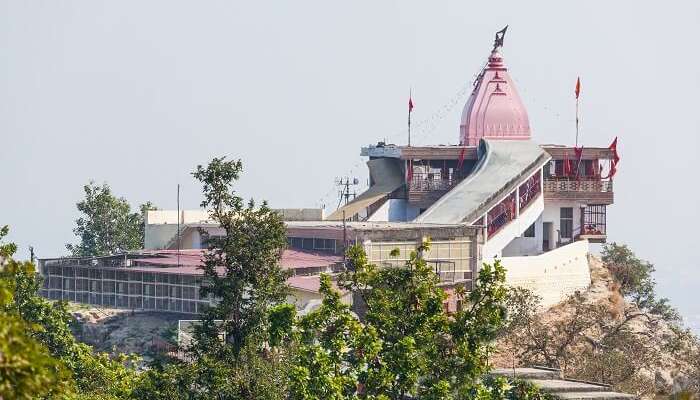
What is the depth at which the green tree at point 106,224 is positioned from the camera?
117 metres

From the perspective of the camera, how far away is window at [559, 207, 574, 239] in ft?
335

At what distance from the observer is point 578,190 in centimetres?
10056

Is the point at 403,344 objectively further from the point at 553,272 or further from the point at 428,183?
the point at 428,183

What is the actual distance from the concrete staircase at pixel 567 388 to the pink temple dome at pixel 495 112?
1844 inches

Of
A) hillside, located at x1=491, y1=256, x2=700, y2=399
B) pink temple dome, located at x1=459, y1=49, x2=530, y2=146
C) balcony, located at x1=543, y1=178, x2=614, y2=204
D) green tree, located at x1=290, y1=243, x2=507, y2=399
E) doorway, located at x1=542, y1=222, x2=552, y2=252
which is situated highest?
pink temple dome, located at x1=459, y1=49, x2=530, y2=146

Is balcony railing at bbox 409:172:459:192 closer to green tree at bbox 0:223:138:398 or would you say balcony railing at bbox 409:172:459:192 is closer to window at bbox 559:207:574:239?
window at bbox 559:207:574:239

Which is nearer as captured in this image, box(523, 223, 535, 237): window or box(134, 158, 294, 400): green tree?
box(134, 158, 294, 400): green tree

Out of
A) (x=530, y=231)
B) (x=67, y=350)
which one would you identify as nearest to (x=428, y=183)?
(x=530, y=231)

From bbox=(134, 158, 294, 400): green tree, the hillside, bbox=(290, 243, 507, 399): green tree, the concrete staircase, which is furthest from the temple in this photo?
bbox=(290, 243, 507, 399): green tree

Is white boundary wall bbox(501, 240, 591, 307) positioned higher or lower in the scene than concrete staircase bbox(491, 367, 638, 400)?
higher

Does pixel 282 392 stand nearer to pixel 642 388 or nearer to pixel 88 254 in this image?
pixel 642 388

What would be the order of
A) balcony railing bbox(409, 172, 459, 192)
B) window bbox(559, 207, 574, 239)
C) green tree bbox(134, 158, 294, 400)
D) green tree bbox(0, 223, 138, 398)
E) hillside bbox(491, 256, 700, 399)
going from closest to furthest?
green tree bbox(134, 158, 294, 400)
green tree bbox(0, 223, 138, 398)
hillside bbox(491, 256, 700, 399)
window bbox(559, 207, 574, 239)
balcony railing bbox(409, 172, 459, 192)

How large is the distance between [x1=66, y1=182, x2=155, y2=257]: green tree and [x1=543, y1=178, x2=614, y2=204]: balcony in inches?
1200

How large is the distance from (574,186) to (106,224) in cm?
3395
